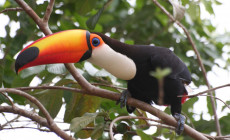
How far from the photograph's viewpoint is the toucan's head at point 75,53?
2684mm

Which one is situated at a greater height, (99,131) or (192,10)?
(192,10)

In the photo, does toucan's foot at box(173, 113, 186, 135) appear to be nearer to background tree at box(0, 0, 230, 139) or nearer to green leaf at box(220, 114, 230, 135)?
background tree at box(0, 0, 230, 139)

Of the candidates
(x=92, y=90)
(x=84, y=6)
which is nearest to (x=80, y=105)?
(x=92, y=90)

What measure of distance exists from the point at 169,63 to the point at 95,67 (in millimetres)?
743

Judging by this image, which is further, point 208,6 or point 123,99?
point 208,6

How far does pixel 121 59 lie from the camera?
9.86 ft

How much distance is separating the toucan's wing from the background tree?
21 cm

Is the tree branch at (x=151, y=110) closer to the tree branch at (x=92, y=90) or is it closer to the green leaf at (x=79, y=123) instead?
the tree branch at (x=92, y=90)

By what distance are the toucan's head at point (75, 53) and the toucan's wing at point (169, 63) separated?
215mm

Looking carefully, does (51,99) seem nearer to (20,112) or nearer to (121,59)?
(20,112)

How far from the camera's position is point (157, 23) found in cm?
567

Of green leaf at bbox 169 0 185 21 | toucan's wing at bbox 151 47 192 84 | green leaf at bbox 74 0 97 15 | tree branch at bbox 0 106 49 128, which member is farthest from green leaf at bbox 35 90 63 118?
green leaf at bbox 169 0 185 21

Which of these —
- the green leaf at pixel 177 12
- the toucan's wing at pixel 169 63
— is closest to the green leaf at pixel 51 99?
the toucan's wing at pixel 169 63

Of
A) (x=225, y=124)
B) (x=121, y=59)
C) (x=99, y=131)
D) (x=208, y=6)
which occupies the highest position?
(x=208, y=6)
